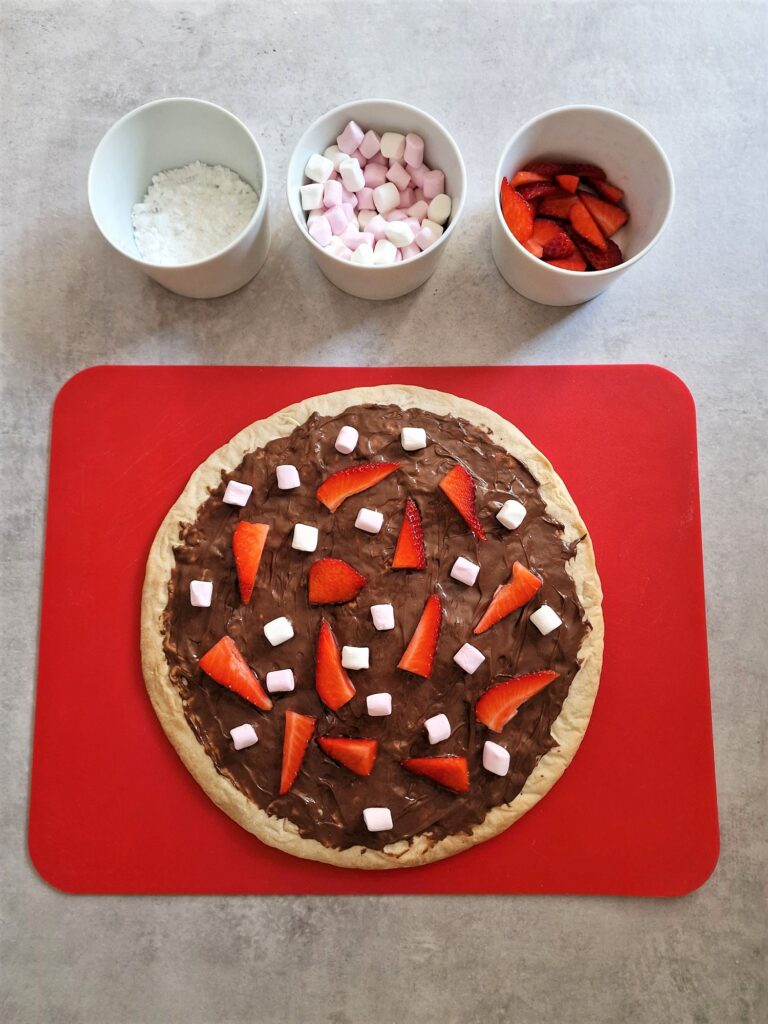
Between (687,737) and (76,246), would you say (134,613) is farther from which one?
(687,737)

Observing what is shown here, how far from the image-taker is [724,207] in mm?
2758

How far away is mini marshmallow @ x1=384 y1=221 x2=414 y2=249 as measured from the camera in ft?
8.09

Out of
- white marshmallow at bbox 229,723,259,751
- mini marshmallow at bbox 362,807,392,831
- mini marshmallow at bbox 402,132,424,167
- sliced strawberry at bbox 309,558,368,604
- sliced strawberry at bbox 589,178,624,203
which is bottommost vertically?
mini marshmallow at bbox 362,807,392,831

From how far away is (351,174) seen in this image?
2496 mm

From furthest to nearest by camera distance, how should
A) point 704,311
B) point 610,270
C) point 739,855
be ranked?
point 704,311 < point 739,855 < point 610,270

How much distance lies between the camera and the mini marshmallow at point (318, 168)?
8.16ft

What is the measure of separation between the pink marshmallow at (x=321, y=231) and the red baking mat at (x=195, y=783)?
0.43 m

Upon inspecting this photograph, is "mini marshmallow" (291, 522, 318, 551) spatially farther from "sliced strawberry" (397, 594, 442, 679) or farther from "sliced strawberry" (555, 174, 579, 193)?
"sliced strawberry" (555, 174, 579, 193)

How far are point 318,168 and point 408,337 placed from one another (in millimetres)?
610

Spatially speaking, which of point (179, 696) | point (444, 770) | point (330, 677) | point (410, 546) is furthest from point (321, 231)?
point (444, 770)

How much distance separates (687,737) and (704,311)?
1.47 meters

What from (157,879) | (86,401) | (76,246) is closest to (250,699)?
(157,879)

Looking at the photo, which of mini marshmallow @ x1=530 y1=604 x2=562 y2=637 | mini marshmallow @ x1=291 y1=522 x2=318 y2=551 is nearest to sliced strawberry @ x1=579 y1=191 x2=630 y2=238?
mini marshmallow @ x1=530 y1=604 x2=562 y2=637

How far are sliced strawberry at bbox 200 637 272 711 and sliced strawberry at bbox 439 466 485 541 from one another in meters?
0.84
